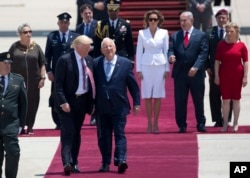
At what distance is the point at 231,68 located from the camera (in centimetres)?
2002

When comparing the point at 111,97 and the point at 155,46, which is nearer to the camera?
the point at 111,97

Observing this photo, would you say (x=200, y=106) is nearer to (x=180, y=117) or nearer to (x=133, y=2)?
(x=180, y=117)

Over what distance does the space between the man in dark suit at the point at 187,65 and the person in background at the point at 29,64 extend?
212 centimetres

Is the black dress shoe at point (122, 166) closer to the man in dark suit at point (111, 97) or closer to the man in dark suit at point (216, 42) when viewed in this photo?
the man in dark suit at point (111, 97)

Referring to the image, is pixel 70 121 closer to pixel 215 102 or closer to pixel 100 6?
pixel 215 102

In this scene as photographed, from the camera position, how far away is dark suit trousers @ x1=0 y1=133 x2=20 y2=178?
16.5 m

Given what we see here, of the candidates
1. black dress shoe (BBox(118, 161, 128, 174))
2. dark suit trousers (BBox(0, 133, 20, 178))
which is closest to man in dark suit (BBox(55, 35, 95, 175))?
black dress shoe (BBox(118, 161, 128, 174))

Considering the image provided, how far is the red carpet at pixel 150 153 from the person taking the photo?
55.9ft

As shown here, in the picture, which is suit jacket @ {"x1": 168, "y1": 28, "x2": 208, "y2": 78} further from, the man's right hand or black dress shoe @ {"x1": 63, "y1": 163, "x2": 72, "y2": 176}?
the man's right hand

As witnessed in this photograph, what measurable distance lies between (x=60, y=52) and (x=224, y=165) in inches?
171

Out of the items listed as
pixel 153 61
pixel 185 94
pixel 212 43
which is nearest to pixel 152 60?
pixel 153 61

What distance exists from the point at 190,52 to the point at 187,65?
21 centimetres

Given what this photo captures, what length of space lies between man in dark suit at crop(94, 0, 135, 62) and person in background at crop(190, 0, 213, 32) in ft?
23.8

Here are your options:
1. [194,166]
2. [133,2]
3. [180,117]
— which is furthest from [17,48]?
[133,2]
